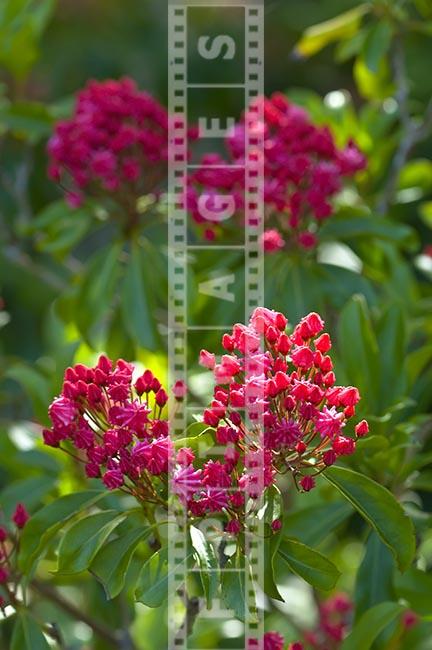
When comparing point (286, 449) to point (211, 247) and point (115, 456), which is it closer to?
point (115, 456)

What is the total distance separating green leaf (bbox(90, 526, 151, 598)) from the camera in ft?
5.46

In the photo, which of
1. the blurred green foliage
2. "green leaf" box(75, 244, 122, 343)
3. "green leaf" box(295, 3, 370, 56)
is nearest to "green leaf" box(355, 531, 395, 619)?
the blurred green foliage

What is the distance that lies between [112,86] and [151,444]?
3.77ft

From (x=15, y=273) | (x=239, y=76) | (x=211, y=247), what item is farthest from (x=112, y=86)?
(x=239, y=76)

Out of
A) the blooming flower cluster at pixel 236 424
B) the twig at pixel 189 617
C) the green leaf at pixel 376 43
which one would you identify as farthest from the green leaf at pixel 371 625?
the green leaf at pixel 376 43

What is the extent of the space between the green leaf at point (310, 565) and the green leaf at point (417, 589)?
0.45 m

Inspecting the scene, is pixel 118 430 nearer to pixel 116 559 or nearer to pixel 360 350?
pixel 116 559

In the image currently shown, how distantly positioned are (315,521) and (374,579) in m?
0.15

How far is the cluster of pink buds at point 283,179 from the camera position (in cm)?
230

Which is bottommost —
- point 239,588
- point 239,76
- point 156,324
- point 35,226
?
Answer: point 239,588

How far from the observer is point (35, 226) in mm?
2725

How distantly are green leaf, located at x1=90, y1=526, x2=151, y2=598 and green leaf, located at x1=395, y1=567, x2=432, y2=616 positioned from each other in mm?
525

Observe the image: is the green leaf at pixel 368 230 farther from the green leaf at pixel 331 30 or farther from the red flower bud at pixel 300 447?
the red flower bud at pixel 300 447

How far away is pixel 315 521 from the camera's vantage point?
215 cm
